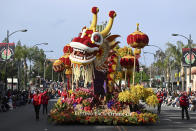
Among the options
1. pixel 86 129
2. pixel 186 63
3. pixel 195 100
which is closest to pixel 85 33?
pixel 86 129

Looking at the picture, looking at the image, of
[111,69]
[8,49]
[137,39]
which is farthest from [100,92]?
[8,49]

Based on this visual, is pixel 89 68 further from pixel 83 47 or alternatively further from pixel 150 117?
pixel 150 117

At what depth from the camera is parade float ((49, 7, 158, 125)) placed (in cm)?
1869

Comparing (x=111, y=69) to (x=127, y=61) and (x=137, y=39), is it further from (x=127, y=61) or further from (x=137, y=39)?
(x=137, y=39)

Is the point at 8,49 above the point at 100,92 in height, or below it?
above

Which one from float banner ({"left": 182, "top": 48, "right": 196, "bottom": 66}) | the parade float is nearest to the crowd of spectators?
float banner ({"left": 182, "top": 48, "right": 196, "bottom": 66})

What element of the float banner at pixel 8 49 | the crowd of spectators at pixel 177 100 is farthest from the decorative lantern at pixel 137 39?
the float banner at pixel 8 49

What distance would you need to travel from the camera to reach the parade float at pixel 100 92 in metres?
18.7

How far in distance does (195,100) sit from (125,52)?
13329 millimetres

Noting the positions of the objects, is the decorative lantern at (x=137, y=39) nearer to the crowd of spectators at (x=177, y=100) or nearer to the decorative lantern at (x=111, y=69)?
the decorative lantern at (x=111, y=69)

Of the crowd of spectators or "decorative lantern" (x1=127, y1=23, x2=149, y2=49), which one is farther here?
the crowd of spectators

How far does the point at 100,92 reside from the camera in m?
20.5

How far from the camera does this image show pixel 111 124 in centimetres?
1911

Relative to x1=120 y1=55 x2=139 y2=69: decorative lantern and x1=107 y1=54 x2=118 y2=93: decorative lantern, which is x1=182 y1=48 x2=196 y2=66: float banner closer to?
x1=120 y1=55 x2=139 y2=69: decorative lantern
